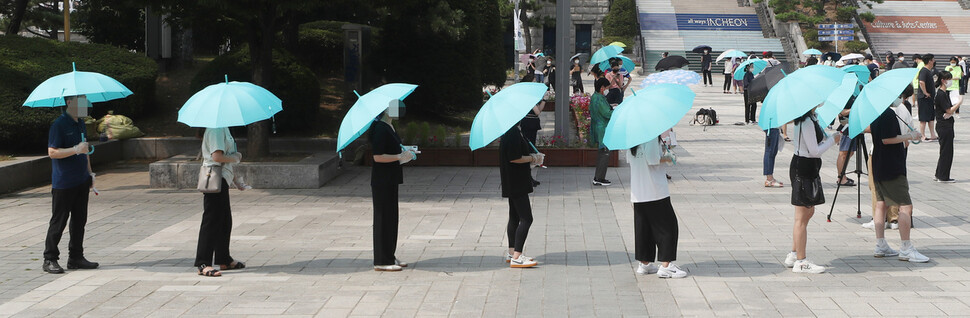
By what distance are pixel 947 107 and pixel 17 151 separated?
534 inches

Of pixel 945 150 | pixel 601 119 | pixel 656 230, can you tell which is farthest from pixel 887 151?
pixel 945 150

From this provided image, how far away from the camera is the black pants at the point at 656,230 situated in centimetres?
795

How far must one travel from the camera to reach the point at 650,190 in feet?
25.9

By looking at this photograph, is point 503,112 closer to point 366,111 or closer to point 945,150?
point 366,111

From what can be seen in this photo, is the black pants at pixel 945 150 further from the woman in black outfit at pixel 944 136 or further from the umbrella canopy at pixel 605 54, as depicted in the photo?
the umbrella canopy at pixel 605 54

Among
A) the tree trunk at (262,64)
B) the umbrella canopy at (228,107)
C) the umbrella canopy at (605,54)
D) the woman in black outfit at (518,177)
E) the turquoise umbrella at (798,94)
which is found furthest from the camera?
the umbrella canopy at (605,54)

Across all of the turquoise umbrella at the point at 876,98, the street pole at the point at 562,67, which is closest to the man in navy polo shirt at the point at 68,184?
the turquoise umbrella at the point at 876,98

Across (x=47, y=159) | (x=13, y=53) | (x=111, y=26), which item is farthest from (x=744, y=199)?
(x=111, y=26)

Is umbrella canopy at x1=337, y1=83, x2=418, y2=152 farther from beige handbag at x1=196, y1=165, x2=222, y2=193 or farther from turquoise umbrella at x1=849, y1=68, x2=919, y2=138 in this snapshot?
turquoise umbrella at x1=849, y1=68, x2=919, y2=138

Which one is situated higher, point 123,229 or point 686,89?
point 686,89

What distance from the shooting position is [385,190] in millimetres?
8375

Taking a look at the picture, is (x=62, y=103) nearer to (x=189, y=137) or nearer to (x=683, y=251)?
(x=683, y=251)

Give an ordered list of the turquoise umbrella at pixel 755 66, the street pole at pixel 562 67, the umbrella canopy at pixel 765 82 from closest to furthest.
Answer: the umbrella canopy at pixel 765 82 → the street pole at pixel 562 67 → the turquoise umbrella at pixel 755 66

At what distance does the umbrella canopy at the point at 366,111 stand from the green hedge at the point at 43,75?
8553 millimetres
